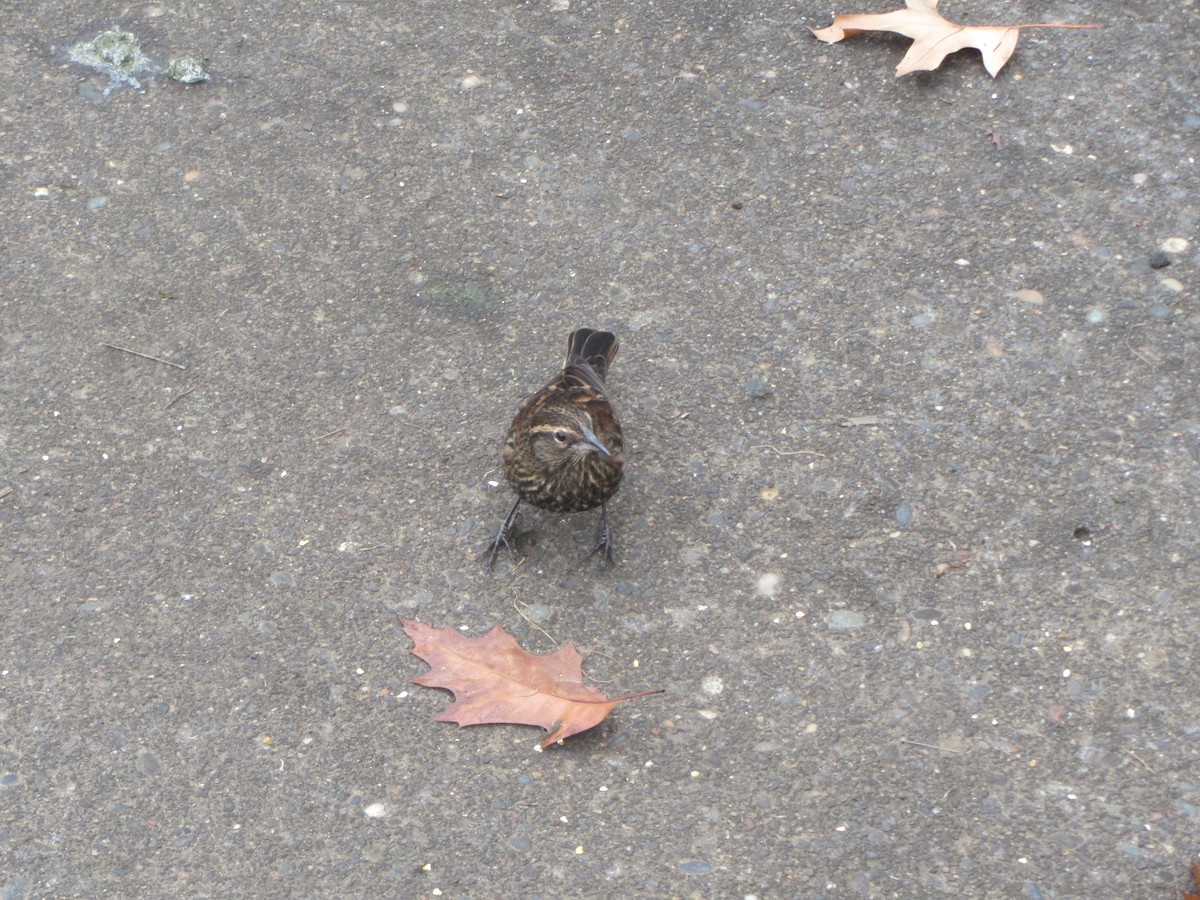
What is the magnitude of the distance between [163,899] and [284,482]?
1.63m

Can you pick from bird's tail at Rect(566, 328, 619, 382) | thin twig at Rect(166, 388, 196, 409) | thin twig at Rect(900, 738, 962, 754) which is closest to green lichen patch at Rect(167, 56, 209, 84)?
thin twig at Rect(166, 388, 196, 409)

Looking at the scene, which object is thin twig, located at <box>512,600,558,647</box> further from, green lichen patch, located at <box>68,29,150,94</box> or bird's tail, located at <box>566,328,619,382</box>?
green lichen patch, located at <box>68,29,150,94</box>

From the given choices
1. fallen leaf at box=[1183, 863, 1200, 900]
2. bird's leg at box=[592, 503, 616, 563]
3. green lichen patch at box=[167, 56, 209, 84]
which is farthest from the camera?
green lichen patch at box=[167, 56, 209, 84]

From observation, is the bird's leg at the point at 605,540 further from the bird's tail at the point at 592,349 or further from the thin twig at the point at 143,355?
the thin twig at the point at 143,355

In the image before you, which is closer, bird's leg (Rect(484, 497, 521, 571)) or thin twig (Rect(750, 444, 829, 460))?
bird's leg (Rect(484, 497, 521, 571))

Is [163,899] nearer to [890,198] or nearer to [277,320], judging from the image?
[277,320]

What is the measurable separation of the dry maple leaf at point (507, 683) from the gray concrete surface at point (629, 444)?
7 centimetres

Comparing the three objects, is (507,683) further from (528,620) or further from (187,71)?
(187,71)

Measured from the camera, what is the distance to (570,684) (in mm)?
4355

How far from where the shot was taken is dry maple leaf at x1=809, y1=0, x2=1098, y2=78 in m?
6.40

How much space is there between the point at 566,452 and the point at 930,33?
319 centimetres

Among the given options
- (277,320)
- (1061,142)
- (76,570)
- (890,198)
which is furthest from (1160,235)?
(76,570)

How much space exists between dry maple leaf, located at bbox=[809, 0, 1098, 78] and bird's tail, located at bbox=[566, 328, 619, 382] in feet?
7.45

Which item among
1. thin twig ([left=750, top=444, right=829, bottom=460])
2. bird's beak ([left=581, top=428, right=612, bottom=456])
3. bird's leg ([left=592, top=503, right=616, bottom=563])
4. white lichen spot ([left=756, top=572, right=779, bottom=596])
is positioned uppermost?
bird's beak ([left=581, top=428, right=612, bottom=456])
